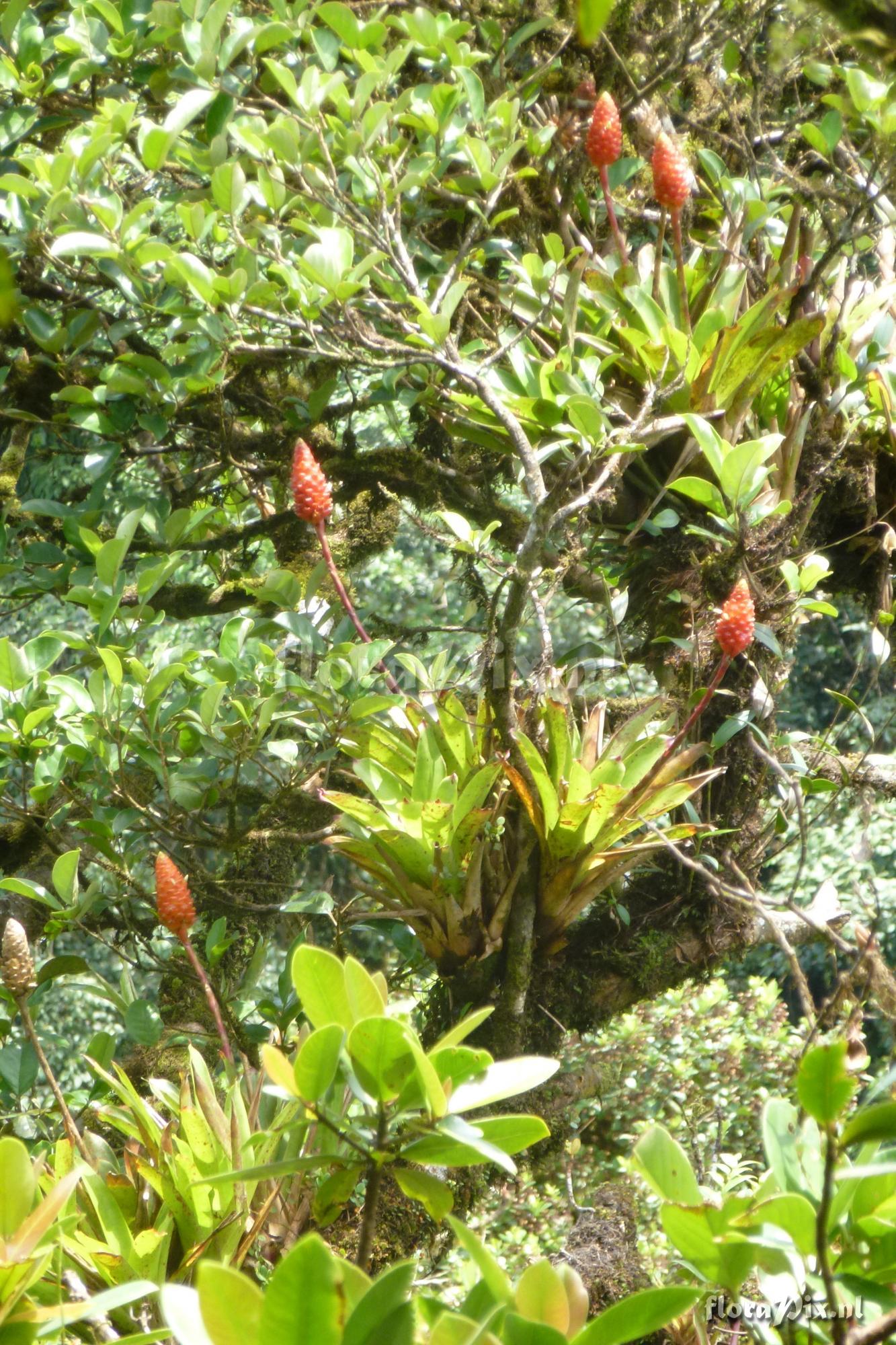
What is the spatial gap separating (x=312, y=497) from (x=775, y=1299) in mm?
1005

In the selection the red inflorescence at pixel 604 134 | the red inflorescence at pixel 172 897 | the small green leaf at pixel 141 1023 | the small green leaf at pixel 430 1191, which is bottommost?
the small green leaf at pixel 141 1023

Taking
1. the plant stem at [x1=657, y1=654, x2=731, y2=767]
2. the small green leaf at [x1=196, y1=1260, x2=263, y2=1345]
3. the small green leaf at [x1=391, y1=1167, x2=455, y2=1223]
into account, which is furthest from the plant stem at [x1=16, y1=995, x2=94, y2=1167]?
the plant stem at [x1=657, y1=654, x2=731, y2=767]

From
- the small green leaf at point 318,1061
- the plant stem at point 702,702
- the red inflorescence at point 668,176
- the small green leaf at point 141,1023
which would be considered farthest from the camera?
the small green leaf at point 141,1023

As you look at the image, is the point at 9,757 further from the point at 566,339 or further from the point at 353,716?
the point at 566,339

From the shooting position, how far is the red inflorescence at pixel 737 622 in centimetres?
128

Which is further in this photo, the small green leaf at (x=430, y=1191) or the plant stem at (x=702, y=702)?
the plant stem at (x=702, y=702)

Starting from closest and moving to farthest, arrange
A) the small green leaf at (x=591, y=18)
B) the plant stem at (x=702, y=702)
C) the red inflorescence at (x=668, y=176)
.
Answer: the small green leaf at (x=591, y=18), the plant stem at (x=702, y=702), the red inflorescence at (x=668, y=176)

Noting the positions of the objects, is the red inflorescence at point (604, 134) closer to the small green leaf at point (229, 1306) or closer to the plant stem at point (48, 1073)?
the plant stem at point (48, 1073)

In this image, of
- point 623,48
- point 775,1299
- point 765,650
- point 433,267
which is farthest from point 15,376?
point 775,1299

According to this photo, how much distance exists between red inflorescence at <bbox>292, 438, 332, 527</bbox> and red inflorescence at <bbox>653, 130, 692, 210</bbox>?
600 millimetres

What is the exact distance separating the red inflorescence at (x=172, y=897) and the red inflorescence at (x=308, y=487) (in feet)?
1.54

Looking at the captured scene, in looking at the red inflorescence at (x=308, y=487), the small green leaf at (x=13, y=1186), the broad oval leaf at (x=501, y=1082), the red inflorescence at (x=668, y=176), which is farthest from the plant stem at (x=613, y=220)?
the small green leaf at (x=13, y=1186)

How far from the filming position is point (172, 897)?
125cm

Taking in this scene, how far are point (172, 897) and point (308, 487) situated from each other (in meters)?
0.53
